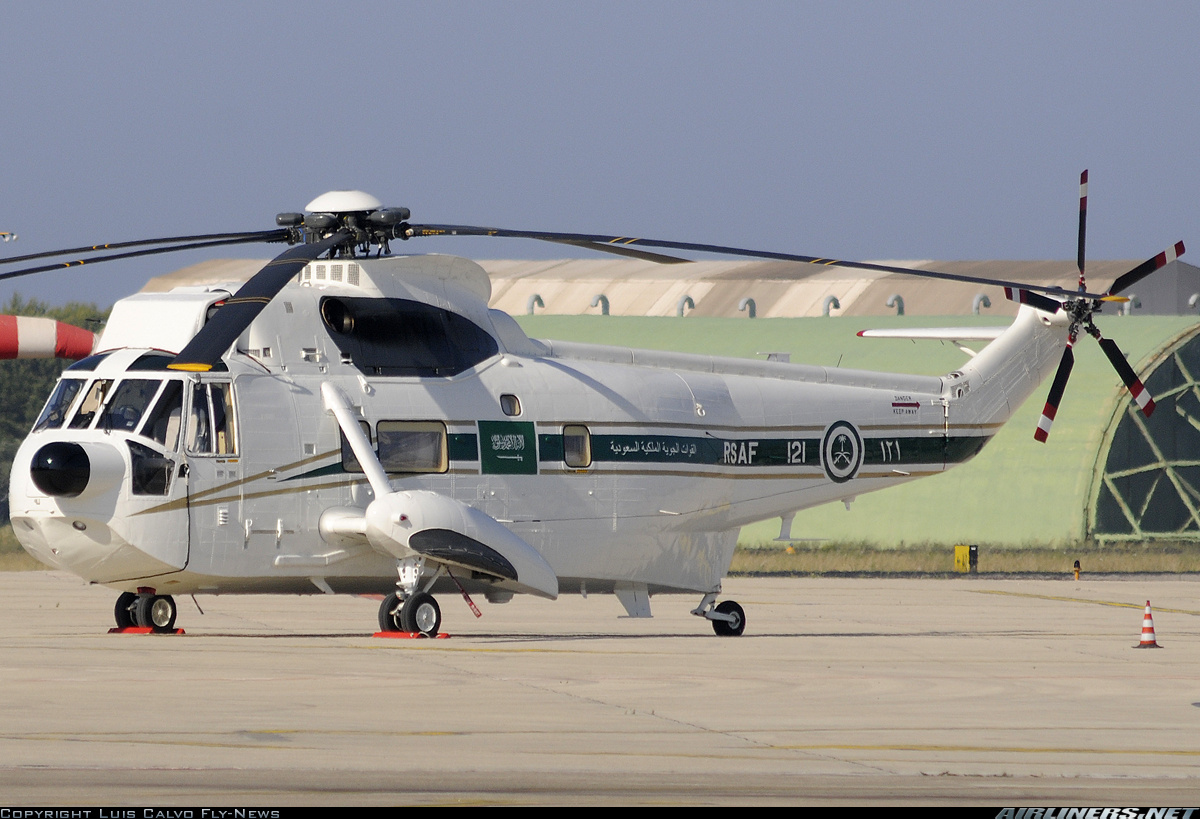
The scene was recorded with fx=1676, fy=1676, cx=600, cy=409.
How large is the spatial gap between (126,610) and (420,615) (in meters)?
4.08

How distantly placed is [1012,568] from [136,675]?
109ft

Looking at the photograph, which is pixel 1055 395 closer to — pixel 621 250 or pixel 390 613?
pixel 621 250

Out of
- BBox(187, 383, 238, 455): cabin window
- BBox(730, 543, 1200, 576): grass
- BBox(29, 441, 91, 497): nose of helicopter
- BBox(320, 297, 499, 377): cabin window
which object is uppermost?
BBox(320, 297, 499, 377): cabin window

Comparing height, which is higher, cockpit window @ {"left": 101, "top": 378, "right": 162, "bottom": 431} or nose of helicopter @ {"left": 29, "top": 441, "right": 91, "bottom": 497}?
cockpit window @ {"left": 101, "top": 378, "right": 162, "bottom": 431}

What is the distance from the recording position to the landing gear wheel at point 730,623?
81.6 feet

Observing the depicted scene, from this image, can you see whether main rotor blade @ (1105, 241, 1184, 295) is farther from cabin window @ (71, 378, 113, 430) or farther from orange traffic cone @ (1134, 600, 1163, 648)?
cabin window @ (71, 378, 113, 430)

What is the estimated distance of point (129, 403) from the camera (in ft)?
69.8

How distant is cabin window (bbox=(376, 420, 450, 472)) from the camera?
2273 centimetres

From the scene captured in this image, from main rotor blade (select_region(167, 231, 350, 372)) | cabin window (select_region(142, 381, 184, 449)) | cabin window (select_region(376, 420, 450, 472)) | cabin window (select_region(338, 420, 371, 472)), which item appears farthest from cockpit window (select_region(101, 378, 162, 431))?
cabin window (select_region(376, 420, 450, 472))

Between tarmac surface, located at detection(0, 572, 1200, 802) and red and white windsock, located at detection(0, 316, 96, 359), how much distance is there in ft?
17.4

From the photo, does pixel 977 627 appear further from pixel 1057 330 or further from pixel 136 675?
pixel 136 675

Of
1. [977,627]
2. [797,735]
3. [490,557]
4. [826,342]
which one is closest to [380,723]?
[797,735]

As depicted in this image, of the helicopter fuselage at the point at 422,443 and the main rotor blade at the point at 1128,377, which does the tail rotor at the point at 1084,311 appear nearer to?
the main rotor blade at the point at 1128,377

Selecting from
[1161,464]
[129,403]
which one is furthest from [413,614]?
[1161,464]
